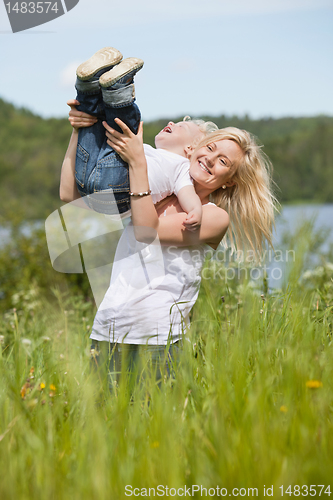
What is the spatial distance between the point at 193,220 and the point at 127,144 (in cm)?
46

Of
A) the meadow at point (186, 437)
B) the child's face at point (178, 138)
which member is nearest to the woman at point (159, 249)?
the child's face at point (178, 138)

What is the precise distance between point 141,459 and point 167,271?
0.95 meters

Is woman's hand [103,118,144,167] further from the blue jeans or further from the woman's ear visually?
the woman's ear

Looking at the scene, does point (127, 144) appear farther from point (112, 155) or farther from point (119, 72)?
point (119, 72)

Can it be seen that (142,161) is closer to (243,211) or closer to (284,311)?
(243,211)

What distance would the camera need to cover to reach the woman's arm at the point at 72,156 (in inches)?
74.7

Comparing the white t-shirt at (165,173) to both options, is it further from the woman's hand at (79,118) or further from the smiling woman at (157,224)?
the woman's hand at (79,118)

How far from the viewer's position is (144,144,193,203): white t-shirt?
A: 6.54ft

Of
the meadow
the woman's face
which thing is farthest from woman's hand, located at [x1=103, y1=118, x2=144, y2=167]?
the meadow

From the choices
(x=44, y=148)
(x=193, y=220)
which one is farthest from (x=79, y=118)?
(x=44, y=148)

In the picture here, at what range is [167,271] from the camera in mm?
1971

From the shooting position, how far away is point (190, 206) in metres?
1.95

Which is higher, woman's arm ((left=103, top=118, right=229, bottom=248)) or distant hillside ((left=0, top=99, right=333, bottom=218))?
woman's arm ((left=103, top=118, right=229, bottom=248))

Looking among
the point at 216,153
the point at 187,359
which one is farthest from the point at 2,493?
the point at 216,153
